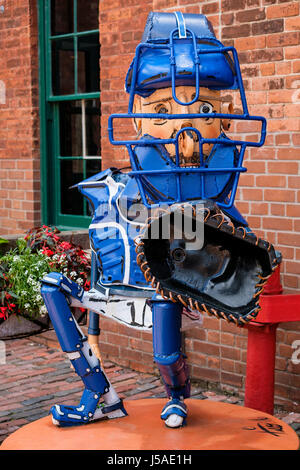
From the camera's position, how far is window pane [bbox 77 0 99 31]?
6.02m

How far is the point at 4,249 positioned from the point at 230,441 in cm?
202

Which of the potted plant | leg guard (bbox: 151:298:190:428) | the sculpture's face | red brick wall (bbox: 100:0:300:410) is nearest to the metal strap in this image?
the sculpture's face

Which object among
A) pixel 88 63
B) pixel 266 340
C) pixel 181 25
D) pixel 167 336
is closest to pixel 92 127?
pixel 88 63

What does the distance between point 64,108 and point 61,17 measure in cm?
79

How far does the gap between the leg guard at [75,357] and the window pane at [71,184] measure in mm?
3349

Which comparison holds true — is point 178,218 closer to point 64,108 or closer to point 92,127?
point 92,127

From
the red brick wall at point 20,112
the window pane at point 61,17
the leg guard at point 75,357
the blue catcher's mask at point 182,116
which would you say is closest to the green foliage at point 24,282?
the leg guard at point 75,357

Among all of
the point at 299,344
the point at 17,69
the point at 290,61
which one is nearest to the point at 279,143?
the point at 290,61

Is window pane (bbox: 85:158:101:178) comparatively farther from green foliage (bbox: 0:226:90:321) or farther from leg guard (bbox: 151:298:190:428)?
leg guard (bbox: 151:298:190:428)

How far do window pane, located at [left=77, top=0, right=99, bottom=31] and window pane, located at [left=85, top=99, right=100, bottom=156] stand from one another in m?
0.63

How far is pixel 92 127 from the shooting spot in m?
6.20

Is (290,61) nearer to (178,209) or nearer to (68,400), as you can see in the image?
(178,209)

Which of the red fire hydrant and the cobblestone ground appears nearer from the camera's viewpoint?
the red fire hydrant

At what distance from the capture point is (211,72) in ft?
8.93
